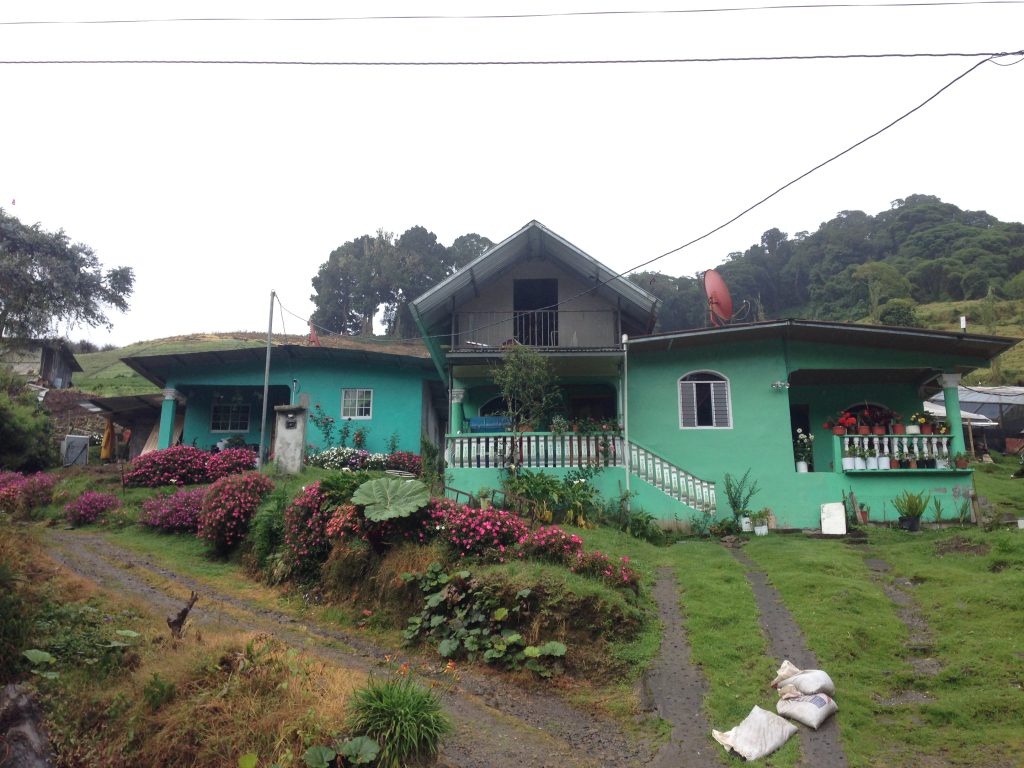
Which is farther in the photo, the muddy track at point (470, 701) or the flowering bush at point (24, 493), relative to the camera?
the flowering bush at point (24, 493)

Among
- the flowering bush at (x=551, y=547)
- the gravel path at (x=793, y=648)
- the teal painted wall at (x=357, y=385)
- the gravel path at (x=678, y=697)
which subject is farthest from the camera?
the teal painted wall at (x=357, y=385)

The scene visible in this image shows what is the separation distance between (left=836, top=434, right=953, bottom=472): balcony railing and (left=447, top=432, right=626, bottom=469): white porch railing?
444 cm

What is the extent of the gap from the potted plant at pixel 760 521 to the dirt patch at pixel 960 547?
311 centimetres

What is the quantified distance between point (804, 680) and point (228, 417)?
1818cm

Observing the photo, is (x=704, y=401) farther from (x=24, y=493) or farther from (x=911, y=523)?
(x=24, y=493)

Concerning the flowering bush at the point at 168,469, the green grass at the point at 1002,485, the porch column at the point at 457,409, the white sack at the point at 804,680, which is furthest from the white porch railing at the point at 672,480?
the flowering bush at the point at 168,469

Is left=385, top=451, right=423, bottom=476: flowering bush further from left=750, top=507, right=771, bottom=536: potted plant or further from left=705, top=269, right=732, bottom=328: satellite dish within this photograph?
left=705, top=269, right=732, bottom=328: satellite dish

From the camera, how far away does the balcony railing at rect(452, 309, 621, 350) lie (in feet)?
57.3

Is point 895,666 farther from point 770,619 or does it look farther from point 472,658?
point 472,658

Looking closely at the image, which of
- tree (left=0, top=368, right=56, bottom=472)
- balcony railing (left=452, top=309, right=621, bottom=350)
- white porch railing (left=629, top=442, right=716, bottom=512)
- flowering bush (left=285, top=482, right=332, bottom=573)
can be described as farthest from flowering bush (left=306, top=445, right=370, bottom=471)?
tree (left=0, top=368, right=56, bottom=472)

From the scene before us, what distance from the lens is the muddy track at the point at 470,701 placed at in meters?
6.27

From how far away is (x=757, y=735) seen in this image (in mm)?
6227

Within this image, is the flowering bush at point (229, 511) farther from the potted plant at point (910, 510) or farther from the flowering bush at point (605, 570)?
the potted plant at point (910, 510)

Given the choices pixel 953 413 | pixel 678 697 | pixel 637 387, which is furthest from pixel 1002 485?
pixel 678 697
